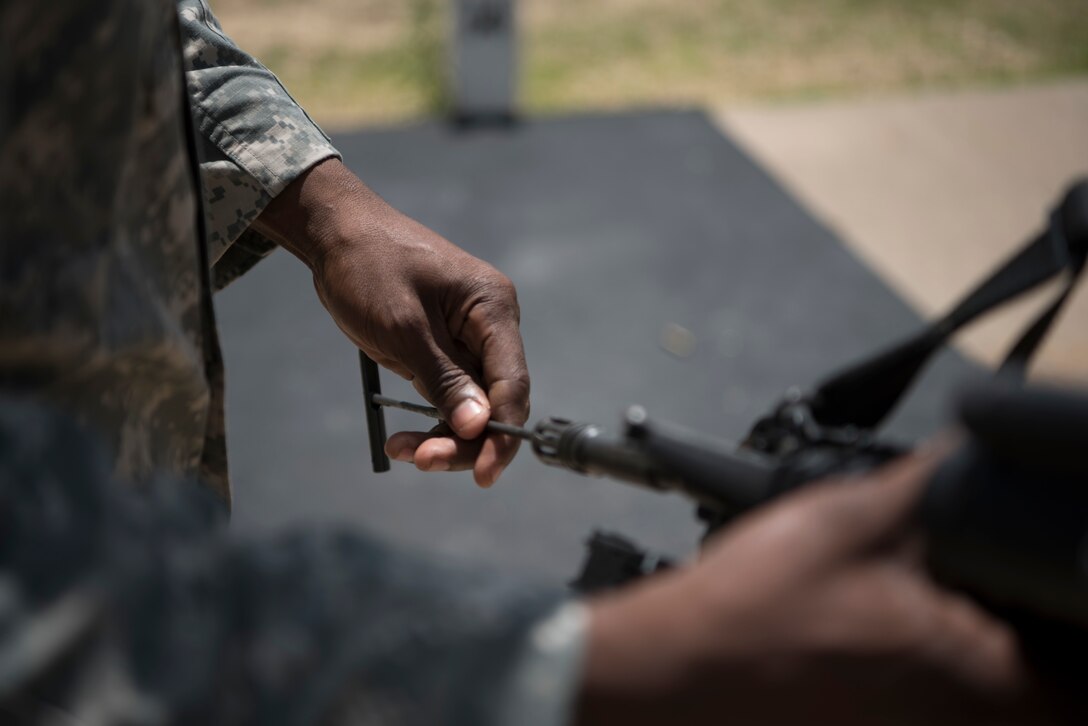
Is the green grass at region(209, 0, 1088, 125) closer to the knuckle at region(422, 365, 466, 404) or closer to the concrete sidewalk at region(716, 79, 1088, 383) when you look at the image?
the concrete sidewalk at region(716, 79, 1088, 383)

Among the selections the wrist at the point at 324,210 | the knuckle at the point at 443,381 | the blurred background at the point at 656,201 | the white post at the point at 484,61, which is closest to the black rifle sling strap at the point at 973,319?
the knuckle at the point at 443,381

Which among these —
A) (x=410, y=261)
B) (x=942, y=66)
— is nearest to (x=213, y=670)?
(x=410, y=261)

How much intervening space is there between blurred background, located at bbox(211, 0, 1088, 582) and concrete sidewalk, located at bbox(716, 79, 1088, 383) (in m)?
0.01

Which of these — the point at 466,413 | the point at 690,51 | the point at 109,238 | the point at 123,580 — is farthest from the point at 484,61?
the point at 123,580

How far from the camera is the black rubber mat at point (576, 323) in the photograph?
2.37 meters

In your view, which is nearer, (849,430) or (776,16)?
(849,430)

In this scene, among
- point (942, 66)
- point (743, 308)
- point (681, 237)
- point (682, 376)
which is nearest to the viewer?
point (682, 376)

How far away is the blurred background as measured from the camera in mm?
2484

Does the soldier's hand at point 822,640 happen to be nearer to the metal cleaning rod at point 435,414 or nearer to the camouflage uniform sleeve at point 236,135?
the metal cleaning rod at point 435,414

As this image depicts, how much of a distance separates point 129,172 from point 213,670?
0.36 m

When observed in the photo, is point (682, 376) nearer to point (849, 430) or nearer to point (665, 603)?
point (849, 430)

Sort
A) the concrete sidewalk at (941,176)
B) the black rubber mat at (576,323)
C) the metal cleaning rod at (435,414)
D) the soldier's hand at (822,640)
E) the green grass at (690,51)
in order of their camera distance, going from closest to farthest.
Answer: the soldier's hand at (822,640), the metal cleaning rod at (435,414), the black rubber mat at (576,323), the concrete sidewalk at (941,176), the green grass at (690,51)

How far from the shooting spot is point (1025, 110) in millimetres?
4418

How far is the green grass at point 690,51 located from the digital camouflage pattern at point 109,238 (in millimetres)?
3481
